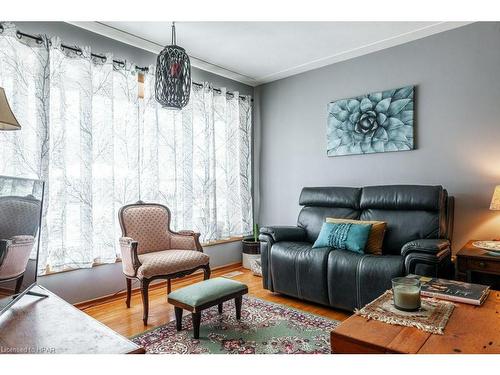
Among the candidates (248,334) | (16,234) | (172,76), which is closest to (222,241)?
(248,334)

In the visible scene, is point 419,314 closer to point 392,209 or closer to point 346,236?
point 346,236

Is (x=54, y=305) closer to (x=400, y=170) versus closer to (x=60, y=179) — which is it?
(x=60, y=179)

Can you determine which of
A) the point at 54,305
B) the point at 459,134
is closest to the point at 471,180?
the point at 459,134

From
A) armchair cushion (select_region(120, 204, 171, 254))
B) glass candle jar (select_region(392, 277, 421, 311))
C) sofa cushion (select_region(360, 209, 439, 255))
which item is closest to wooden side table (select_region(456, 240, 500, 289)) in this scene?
sofa cushion (select_region(360, 209, 439, 255))

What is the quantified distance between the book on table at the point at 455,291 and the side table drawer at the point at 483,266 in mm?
607

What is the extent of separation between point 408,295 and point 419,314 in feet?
0.29

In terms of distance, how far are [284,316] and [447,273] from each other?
4.30 ft

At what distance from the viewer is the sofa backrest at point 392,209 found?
8.84 ft

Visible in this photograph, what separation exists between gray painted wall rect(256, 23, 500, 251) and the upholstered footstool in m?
2.01

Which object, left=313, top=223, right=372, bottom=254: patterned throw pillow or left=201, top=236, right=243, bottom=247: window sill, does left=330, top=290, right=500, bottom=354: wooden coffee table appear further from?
left=201, top=236, right=243, bottom=247: window sill

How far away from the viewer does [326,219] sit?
319 cm

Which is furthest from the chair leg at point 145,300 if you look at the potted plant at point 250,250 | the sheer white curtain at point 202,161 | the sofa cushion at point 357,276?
the potted plant at point 250,250

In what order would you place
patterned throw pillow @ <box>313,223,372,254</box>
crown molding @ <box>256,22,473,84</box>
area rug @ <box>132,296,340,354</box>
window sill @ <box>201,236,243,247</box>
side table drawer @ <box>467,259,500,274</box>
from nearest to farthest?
1. area rug @ <box>132,296,340,354</box>
2. side table drawer @ <box>467,259,500,274</box>
3. patterned throw pillow @ <box>313,223,372,254</box>
4. crown molding @ <box>256,22,473,84</box>
5. window sill @ <box>201,236,243,247</box>

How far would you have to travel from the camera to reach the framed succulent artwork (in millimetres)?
3186
